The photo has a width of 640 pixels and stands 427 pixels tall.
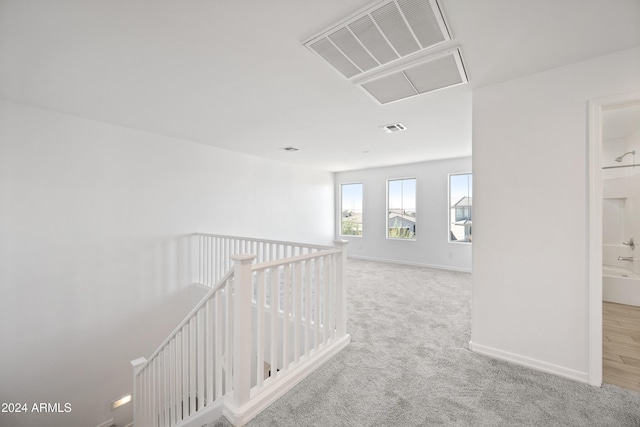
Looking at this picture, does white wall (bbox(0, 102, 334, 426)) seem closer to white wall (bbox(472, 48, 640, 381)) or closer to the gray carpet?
the gray carpet

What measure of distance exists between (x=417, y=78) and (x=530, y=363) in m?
2.56

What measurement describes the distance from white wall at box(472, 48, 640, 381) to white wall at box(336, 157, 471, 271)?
138 inches

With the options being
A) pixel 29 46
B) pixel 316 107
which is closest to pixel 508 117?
pixel 316 107

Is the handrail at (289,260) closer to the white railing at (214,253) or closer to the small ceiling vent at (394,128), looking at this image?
the white railing at (214,253)

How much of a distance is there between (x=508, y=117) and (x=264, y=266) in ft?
7.91

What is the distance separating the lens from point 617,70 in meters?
1.73

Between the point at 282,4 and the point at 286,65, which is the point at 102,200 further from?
the point at 282,4

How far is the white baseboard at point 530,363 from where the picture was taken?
182 cm

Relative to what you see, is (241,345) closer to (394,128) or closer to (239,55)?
(239,55)

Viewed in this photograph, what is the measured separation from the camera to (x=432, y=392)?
1.74 metres

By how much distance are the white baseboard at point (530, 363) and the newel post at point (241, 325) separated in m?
2.03

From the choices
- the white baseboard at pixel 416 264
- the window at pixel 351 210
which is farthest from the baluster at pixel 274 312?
the window at pixel 351 210

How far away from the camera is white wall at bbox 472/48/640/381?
1.83 meters

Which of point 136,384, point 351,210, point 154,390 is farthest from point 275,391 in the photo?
point 351,210
